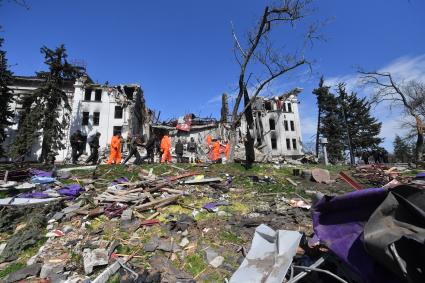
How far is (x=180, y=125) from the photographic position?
39.5 meters

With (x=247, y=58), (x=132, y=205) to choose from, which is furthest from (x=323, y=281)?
(x=247, y=58)

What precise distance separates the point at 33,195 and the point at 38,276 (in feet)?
15.2

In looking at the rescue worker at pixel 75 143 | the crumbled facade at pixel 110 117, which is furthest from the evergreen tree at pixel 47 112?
the rescue worker at pixel 75 143

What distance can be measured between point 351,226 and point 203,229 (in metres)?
3.80

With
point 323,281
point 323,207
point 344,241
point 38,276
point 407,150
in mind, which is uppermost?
point 407,150

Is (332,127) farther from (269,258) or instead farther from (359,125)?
(269,258)

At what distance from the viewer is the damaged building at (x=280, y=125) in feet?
154

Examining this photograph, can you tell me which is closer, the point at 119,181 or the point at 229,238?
the point at 229,238

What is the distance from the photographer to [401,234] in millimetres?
2748

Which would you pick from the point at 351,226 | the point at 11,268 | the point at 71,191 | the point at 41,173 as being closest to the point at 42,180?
the point at 41,173

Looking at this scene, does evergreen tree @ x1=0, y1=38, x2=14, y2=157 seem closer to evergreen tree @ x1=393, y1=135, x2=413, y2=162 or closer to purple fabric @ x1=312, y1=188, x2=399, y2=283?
purple fabric @ x1=312, y1=188, x2=399, y2=283

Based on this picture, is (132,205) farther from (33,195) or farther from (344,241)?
(344,241)

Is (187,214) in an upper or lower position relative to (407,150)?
lower

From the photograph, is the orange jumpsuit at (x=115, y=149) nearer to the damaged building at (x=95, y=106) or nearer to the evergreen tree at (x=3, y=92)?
the evergreen tree at (x=3, y=92)
